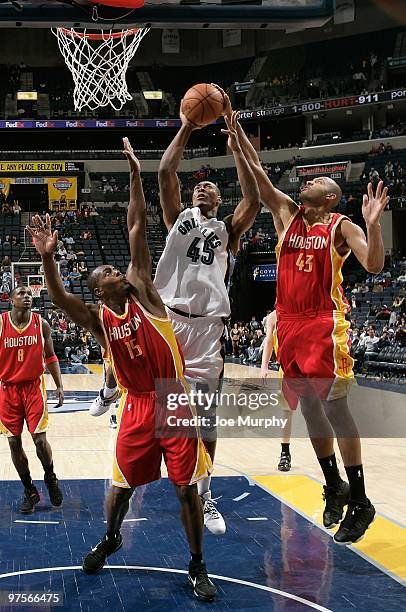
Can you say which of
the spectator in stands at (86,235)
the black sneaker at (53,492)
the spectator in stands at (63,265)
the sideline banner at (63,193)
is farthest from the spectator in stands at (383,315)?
the sideline banner at (63,193)

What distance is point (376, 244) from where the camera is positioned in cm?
407

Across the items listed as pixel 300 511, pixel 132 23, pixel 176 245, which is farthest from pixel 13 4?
pixel 300 511

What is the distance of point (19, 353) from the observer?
6332 mm

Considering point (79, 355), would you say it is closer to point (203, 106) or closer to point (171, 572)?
point (171, 572)

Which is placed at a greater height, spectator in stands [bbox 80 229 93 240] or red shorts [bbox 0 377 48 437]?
spectator in stands [bbox 80 229 93 240]

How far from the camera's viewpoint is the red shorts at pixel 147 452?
4301mm

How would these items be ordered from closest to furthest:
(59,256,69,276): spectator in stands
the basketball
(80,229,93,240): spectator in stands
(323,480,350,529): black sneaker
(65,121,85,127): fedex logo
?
(323,480,350,529): black sneaker < the basketball < (59,256,69,276): spectator in stands < (80,229,93,240): spectator in stands < (65,121,85,127): fedex logo

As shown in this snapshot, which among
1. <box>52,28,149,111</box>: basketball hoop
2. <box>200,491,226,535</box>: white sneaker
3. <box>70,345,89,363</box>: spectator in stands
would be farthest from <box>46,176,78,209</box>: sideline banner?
<box>200,491,226,535</box>: white sneaker

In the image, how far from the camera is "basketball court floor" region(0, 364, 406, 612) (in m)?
4.29

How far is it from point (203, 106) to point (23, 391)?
2.90 metres

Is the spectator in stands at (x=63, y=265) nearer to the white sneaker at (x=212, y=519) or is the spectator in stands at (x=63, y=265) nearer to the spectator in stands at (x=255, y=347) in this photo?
the spectator in stands at (x=255, y=347)

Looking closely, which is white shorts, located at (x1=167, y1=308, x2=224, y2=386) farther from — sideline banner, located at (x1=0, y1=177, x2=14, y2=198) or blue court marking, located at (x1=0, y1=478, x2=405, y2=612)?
sideline banner, located at (x1=0, y1=177, x2=14, y2=198)

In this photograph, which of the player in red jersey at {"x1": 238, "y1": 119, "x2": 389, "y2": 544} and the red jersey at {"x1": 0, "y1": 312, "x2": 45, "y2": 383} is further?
the red jersey at {"x1": 0, "y1": 312, "x2": 45, "y2": 383}

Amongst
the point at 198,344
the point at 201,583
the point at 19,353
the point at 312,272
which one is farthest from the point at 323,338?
the point at 19,353
